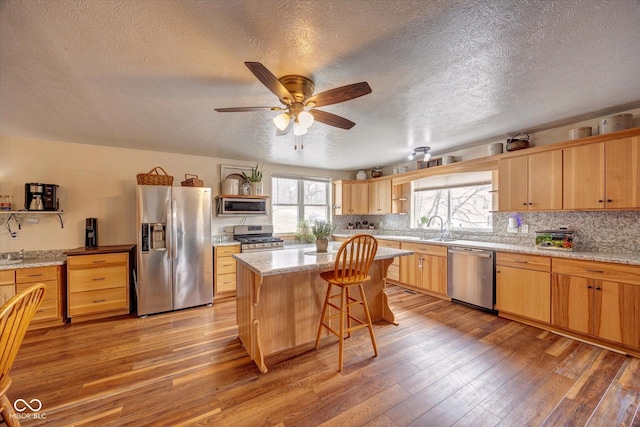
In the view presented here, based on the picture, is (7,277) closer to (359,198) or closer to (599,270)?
(359,198)

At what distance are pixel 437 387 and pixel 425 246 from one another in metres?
2.41

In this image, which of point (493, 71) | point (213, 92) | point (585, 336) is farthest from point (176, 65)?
point (585, 336)

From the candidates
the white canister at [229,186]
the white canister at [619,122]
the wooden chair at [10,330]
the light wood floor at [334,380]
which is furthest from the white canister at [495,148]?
the wooden chair at [10,330]

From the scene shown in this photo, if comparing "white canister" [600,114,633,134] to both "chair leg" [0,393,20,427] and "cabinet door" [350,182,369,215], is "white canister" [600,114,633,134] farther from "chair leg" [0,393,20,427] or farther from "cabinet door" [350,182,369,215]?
Answer: "chair leg" [0,393,20,427]

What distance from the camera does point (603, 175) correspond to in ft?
8.55

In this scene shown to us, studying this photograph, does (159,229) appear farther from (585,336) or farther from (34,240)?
(585,336)

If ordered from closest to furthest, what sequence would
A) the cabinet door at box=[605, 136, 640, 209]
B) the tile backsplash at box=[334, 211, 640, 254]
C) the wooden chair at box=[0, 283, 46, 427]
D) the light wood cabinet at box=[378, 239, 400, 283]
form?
1. the wooden chair at box=[0, 283, 46, 427]
2. the cabinet door at box=[605, 136, 640, 209]
3. the tile backsplash at box=[334, 211, 640, 254]
4. the light wood cabinet at box=[378, 239, 400, 283]

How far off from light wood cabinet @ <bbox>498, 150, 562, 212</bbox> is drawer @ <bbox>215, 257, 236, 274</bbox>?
4.06 m

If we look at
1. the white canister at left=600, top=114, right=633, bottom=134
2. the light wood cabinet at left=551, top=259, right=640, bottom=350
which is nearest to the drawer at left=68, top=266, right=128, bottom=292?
the light wood cabinet at left=551, top=259, right=640, bottom=350

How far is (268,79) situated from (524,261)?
340 cm

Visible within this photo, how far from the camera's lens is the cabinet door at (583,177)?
2629 millimetres

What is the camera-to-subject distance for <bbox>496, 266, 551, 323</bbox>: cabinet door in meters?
2.83

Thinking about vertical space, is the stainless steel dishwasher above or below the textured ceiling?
below

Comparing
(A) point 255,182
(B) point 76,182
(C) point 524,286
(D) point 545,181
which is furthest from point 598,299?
(B) point 76,182
